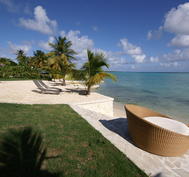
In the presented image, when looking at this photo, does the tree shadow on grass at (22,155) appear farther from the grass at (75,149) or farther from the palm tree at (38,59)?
the palm tree at (38,59)

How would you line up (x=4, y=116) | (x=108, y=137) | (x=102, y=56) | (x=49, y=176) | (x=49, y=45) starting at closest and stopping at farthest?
1. (x=49, y=176)
2. (x=108, y=137)
3. (x=4, y=116)
4. (x=102, y=56)
5. (x=49, y=45)

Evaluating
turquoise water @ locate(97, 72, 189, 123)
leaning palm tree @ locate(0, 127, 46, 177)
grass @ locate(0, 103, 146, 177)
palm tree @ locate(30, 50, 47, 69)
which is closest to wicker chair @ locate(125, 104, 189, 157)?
grass @ locate(0, 103, 146, 177)

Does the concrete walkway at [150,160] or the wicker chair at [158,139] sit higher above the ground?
the wicker chair at [158,139]

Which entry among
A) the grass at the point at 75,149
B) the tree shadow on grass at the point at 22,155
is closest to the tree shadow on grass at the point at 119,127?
the grass at the point at 75,149

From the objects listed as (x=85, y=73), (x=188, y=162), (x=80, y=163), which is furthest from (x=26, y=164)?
(x=85, y=73)

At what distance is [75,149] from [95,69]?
636cm

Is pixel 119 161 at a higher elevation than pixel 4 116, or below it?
below

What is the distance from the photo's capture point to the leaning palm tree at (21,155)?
6.70 feet

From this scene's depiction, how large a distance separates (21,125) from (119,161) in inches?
121

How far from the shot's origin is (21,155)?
2328 mm

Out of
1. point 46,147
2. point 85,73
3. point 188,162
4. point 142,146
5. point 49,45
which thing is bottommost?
point 188,162

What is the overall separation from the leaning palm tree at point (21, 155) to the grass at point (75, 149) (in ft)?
0.58

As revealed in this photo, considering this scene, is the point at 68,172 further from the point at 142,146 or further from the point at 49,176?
the point at 142,146

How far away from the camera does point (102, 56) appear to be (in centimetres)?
837
